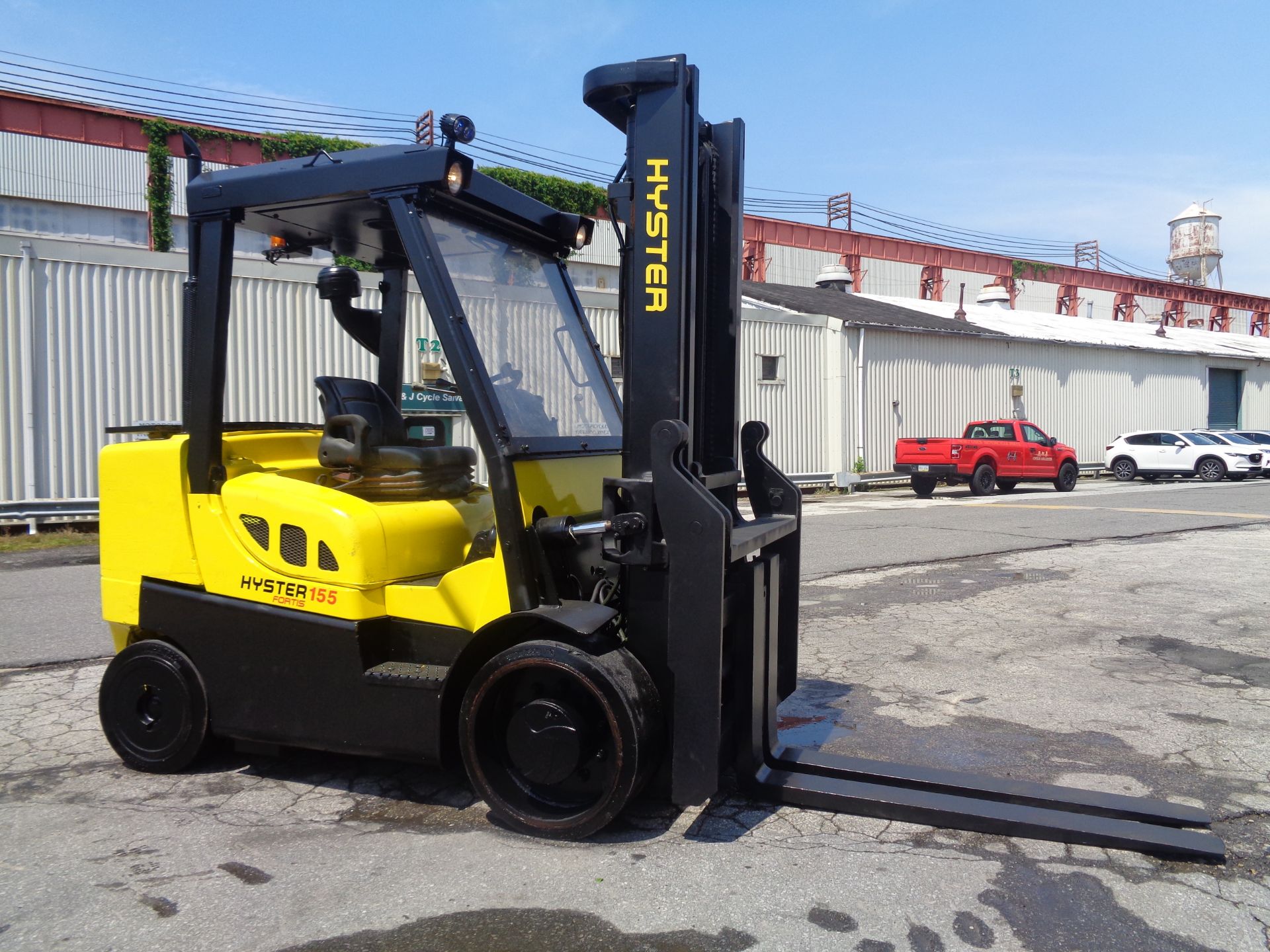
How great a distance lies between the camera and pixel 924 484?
22.8 metres

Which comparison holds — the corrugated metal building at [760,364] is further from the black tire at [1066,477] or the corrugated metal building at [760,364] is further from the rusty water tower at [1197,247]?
the rusty water tower at [1197,247]

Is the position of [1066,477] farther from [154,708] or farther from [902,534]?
[154,708]

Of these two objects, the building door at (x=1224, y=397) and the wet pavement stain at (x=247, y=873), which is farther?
the building door at (x=1224, y=397)

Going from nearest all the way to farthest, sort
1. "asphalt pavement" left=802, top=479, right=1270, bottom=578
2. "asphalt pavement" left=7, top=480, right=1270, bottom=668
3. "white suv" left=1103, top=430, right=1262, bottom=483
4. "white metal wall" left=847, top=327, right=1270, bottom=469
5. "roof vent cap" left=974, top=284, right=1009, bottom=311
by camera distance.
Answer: "asphalt pavement" left=7, top=480, right=1270, bottom=668, "asphalt pavement" left=802, top=479, right=1270, bottom=578, "white metal wall" left=847, top=327, right=1270, bottom=469, "white suv" left=1103, top=430, right=1262, bottom=483, "roof vent cap" left=974, top=284, right=1009, bottom=311

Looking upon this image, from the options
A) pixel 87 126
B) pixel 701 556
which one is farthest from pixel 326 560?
pixel 87 126

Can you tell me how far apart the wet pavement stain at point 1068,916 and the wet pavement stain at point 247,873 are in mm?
2395

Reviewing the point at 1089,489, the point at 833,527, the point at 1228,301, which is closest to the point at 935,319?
the point at 1089,489

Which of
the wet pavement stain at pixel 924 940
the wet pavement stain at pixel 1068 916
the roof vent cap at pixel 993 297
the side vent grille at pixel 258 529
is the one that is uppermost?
the roof vent cap at pixel 993 297

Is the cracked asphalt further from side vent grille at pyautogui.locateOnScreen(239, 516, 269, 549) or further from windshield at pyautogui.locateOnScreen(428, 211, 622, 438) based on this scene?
windshield at pyautogui.locateOnScreen(428, 211, 622, 438)

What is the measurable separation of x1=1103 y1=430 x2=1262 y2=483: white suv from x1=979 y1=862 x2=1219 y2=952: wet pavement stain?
29604mm

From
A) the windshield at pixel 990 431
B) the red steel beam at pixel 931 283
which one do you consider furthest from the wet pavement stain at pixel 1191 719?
the red steel beam at pixel 931 283

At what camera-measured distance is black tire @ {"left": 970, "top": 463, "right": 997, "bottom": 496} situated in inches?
899

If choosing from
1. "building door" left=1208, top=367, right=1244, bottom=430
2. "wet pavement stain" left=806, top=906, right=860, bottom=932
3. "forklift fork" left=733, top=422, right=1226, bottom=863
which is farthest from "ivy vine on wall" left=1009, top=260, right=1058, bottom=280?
"wet pavement stain" left=806, top=906, right=860, bottom=932

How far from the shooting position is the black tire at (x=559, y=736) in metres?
3.50
